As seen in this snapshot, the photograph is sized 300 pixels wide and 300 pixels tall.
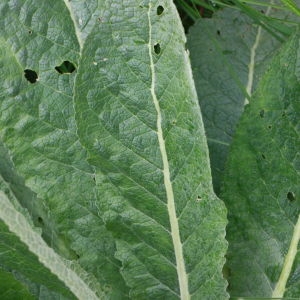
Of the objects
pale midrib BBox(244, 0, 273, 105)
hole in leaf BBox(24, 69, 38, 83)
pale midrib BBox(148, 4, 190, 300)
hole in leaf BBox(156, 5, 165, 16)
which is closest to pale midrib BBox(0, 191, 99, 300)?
pale midrib BBox(148, 4, 190, 300)

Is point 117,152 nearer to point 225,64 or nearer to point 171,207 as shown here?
point 171,207

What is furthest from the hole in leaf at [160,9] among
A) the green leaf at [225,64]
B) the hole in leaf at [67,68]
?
the green leaf at [225,64]

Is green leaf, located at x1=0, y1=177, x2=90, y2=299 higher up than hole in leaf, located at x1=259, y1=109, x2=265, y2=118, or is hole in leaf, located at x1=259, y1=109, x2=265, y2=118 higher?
hole in leaf, located at x1=259, y1=109, x2=265, y2=118

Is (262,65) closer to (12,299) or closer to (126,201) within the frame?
(126,201)

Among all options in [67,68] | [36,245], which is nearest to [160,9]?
[67,68]

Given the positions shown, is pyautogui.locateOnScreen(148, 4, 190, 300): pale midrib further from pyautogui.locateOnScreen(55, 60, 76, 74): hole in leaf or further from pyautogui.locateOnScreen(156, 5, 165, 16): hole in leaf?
pyautogui.locateOnScreen(55, 60, 76, 74): hole in leaf
